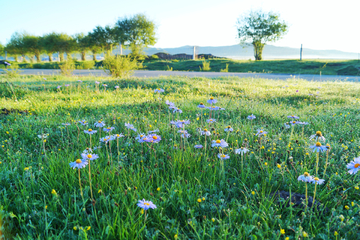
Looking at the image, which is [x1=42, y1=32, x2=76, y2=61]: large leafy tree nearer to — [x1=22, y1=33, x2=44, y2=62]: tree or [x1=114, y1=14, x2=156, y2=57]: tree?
[x1=22, y1=33, x2=44, y2=62]: tree

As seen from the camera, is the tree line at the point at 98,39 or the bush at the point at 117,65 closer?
the bush at the point at 117,65

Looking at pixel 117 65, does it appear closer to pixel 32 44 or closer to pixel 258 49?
pixel 258 49

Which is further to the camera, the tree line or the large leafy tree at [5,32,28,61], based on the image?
the large leafy tree at [5,32,28,61]

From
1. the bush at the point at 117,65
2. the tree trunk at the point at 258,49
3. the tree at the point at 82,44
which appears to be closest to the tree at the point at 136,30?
the tree at the point at 82,44

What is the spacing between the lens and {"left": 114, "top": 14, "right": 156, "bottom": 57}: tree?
138 ft

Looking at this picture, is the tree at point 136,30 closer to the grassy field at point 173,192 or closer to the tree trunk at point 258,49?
the tree trunk at point 258,49

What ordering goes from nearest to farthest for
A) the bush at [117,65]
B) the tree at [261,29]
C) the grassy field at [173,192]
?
1. the grassy field at [173,192]
2. the bush at [117,65]
3. the tree at [261,29]

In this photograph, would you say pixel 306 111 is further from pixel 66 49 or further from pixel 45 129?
pixel 66 49

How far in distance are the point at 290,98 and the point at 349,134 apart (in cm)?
341

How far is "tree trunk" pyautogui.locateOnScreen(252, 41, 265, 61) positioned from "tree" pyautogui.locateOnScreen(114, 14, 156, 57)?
2058 centimetres

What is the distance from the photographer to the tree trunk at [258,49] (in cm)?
3428

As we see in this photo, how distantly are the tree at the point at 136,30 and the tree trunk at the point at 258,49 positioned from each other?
810 inches

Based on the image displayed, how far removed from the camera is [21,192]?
160 cm

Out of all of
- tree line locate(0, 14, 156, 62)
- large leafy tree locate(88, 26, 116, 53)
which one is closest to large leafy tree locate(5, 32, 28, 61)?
tree line locate(0, 14, 156, 62)
